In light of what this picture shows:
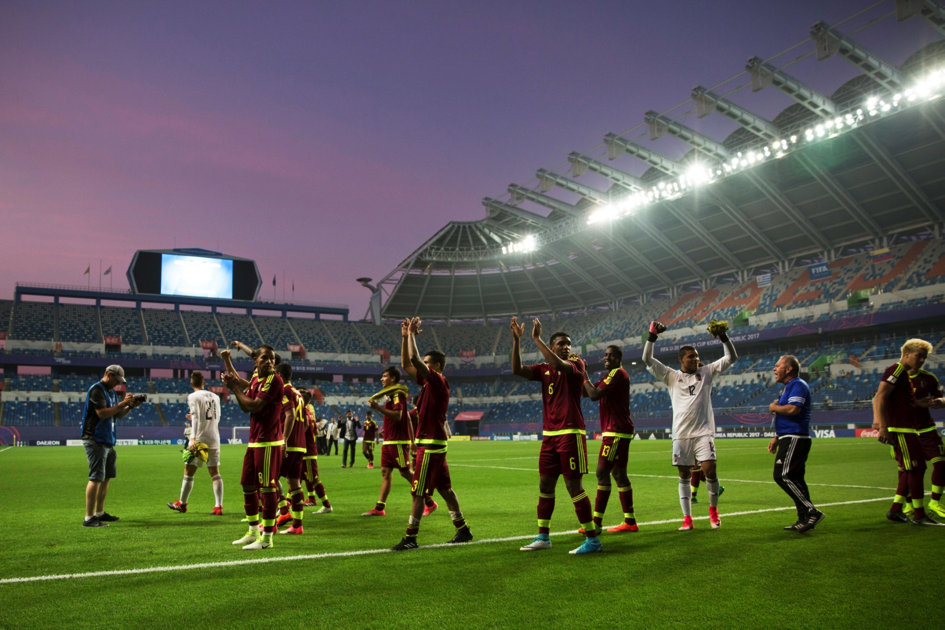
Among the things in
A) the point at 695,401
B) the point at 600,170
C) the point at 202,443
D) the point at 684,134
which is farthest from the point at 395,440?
the point at 600,170

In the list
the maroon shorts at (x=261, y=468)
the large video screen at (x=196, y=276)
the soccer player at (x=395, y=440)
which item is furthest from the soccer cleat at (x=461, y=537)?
the large video screen at (x=196, y=276)

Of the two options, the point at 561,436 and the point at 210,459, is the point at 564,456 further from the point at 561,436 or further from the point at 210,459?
the point at 210,459

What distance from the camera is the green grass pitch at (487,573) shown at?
4949 millimetres

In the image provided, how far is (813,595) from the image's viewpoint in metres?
5.42

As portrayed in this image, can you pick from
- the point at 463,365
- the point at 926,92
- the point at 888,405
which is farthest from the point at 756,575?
the point at 463,365

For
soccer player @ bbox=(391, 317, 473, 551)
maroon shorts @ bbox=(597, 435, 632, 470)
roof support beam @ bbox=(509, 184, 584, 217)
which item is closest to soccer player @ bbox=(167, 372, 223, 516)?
soccer player @ bbox=(391, 317, 473, 551)

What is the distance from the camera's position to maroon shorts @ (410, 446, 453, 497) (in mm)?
7941

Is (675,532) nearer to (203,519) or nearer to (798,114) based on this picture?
(203,519)

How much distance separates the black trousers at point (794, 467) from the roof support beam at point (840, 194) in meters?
39.5

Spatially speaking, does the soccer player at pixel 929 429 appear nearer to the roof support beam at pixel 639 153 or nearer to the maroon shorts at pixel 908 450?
the maroon shorts at pixel 908 450

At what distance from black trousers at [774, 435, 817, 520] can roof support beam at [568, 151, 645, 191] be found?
127ft

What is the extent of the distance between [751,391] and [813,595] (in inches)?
1995

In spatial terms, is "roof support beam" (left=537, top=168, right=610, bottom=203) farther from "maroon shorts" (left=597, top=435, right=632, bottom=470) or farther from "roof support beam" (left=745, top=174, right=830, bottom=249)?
"maroon shorts" (left=597, top=435, right=632, bottom=470)

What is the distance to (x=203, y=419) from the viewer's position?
37.4 ft
